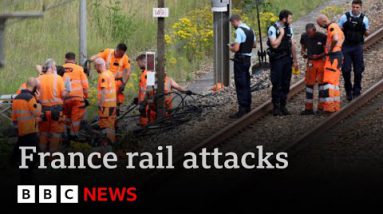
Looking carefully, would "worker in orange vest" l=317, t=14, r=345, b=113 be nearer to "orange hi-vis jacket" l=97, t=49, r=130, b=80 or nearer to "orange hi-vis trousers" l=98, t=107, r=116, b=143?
"orange hi-vis trousers" l=98, t=107, r=116, b=143

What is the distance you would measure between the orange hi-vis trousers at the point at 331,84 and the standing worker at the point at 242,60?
1.18 meters

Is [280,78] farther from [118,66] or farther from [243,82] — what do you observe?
[118,66]

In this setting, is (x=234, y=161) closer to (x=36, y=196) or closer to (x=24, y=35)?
(x=36, y=196)

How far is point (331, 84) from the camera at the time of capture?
17781 millimetres

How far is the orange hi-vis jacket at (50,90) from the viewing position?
54.6 ft

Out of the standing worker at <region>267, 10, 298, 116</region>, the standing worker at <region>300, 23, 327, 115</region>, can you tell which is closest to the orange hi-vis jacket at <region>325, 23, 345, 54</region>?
the standing worker at <region>300, 23, 327, 115</region>

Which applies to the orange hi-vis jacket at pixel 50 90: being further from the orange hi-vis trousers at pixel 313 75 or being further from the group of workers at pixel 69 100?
the orange hi-vis trousers at pixel 313 75

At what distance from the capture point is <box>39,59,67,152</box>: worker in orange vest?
54.2ft

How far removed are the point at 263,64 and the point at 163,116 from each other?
4.28 meters

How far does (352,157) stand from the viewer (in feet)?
49.1

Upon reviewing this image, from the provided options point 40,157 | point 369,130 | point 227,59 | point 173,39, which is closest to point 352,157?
point 369,130

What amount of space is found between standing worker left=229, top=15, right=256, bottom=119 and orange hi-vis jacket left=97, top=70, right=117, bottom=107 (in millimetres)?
1894

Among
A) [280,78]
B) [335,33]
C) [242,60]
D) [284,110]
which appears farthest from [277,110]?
[335,33]

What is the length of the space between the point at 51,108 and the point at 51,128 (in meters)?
0.29
